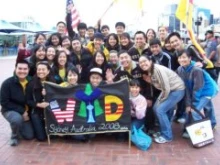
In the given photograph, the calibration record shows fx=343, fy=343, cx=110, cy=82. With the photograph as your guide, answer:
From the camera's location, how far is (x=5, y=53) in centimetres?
3238

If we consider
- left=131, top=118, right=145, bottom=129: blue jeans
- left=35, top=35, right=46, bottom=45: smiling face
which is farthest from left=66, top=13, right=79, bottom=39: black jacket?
left=131, top=118, right=145, bottom=129: blue jeans

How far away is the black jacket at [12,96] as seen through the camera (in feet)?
18.5

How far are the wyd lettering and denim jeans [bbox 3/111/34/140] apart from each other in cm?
45

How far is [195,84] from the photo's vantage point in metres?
5.51

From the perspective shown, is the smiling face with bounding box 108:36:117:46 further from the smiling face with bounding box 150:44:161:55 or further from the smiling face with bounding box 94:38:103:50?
the smiling face with bounding box 150:44:161:55

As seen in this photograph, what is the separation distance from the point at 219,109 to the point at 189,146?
10.4 feet


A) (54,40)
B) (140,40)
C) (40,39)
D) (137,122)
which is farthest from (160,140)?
Result: (40,39)

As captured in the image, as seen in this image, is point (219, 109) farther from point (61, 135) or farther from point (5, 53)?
point (5, 53)

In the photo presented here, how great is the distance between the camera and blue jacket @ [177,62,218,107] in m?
5.49

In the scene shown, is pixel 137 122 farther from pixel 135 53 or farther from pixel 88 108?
pixel 135 53

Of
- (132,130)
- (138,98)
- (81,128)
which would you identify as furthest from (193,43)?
(81,128)

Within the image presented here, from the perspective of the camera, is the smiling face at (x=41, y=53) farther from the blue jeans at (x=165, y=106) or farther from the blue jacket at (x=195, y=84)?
the blue jacket at (x=195, y=84)

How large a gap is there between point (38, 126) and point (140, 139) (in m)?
1.72

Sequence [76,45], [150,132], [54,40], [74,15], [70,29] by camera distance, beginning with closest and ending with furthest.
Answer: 1. [150,132]
2. [76,45]
3. [54,40]
4. [70,29]
5. [74,15]
